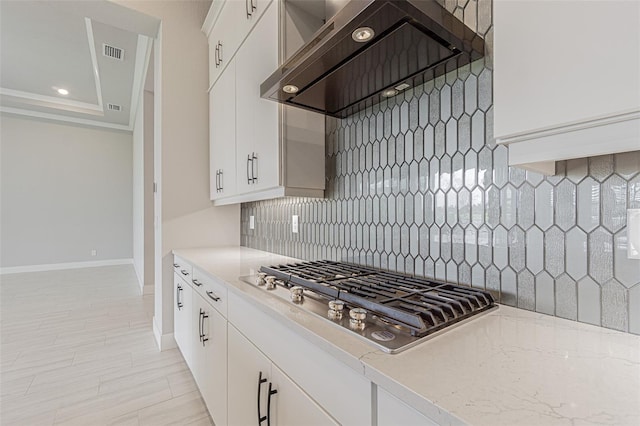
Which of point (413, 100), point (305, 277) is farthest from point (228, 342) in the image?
point (413, 100)

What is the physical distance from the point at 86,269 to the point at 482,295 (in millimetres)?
7654

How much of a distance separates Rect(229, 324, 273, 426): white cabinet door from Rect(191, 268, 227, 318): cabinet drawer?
0.46 ft

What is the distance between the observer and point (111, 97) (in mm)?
5148

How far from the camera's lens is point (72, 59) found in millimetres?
4027

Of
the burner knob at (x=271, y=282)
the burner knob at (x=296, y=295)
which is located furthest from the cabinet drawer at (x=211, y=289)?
the burner knob at (x=296, y=295)

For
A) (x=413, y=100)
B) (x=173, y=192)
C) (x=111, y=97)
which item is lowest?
(x=173, y=192)

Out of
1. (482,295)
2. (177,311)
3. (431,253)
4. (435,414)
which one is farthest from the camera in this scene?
(177,311)

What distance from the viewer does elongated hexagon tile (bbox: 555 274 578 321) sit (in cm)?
82

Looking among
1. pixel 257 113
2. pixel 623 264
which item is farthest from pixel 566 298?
pixel 257 113

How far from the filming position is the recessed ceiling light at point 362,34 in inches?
36.1

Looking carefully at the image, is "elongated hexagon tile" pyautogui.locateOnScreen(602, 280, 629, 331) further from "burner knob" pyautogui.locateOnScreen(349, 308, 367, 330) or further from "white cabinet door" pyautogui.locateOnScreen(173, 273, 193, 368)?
"white cabinet door" pyautogui.locateOnScreen(173, 273, 193, 368)

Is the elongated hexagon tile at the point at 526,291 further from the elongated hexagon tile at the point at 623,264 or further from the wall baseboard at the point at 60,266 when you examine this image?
the wall baseboard at the point at 60,266

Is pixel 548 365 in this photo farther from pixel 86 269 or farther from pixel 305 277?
pixel 86 269

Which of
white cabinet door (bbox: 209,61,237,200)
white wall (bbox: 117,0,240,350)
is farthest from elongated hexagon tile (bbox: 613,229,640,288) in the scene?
white wall (bbox: 117,0,240,350)
